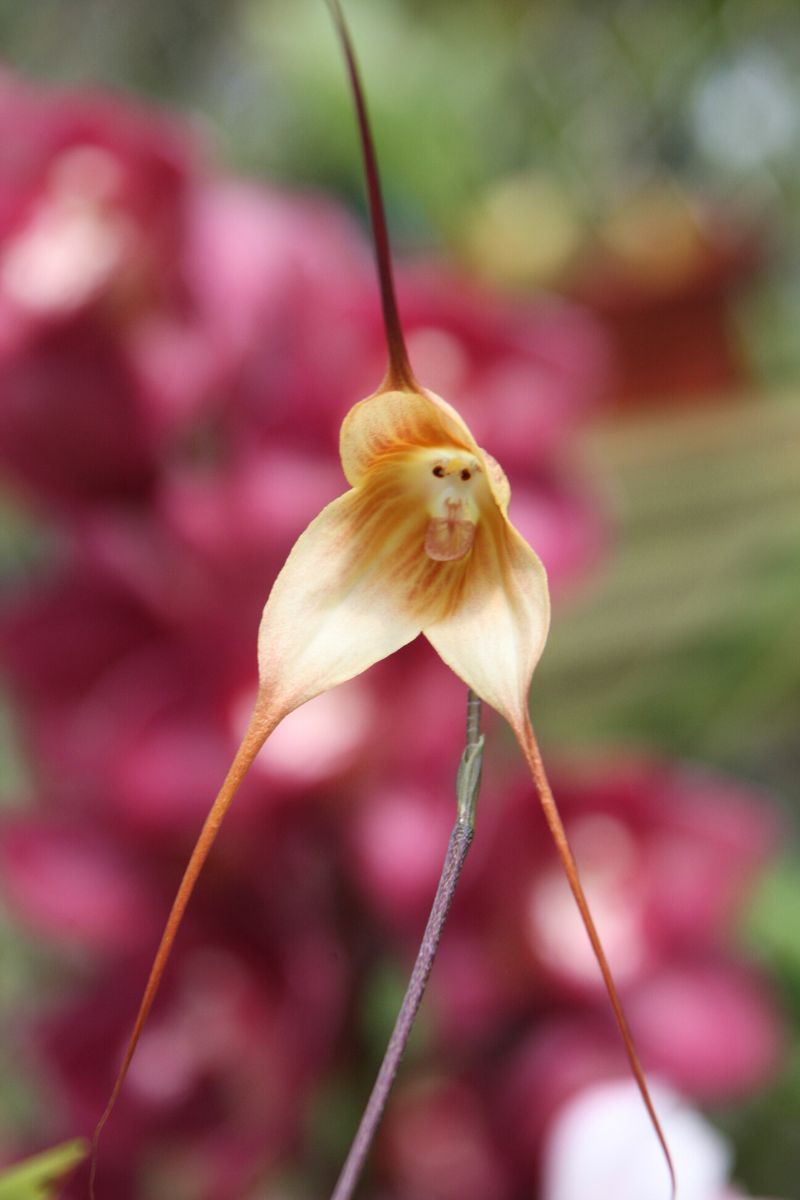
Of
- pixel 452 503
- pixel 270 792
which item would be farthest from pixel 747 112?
pixel 452 503

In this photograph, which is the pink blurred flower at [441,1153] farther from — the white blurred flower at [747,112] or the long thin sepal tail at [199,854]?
the white blurred flower at [747,112]

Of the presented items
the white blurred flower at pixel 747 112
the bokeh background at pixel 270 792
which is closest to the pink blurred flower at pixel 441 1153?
the bokeh background at pixel 270 792

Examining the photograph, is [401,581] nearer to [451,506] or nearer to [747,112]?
[451,506]

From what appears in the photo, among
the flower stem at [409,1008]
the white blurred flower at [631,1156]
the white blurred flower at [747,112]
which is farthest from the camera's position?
the white blurred flower at [747,112]

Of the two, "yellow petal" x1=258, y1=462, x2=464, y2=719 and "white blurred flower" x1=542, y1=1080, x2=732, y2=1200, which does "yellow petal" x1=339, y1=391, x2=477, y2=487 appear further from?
"white blurred flower" x1=542, y1=1080, x2=732, y2=1200

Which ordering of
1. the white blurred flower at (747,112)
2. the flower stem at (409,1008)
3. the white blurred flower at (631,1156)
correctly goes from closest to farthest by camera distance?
1. the flower stem at (409,1008)
2. the white blurred flower at (631,1156)
3. the white blurred flower at (747,112)

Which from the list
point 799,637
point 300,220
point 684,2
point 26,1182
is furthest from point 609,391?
point 26,1182

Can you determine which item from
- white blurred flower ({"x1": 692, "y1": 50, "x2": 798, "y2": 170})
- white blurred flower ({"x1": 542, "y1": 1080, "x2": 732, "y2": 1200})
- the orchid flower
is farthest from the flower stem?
white blurred flower ({"x1": 692, "y1": 50, "x2": 798, "y2": 170})
